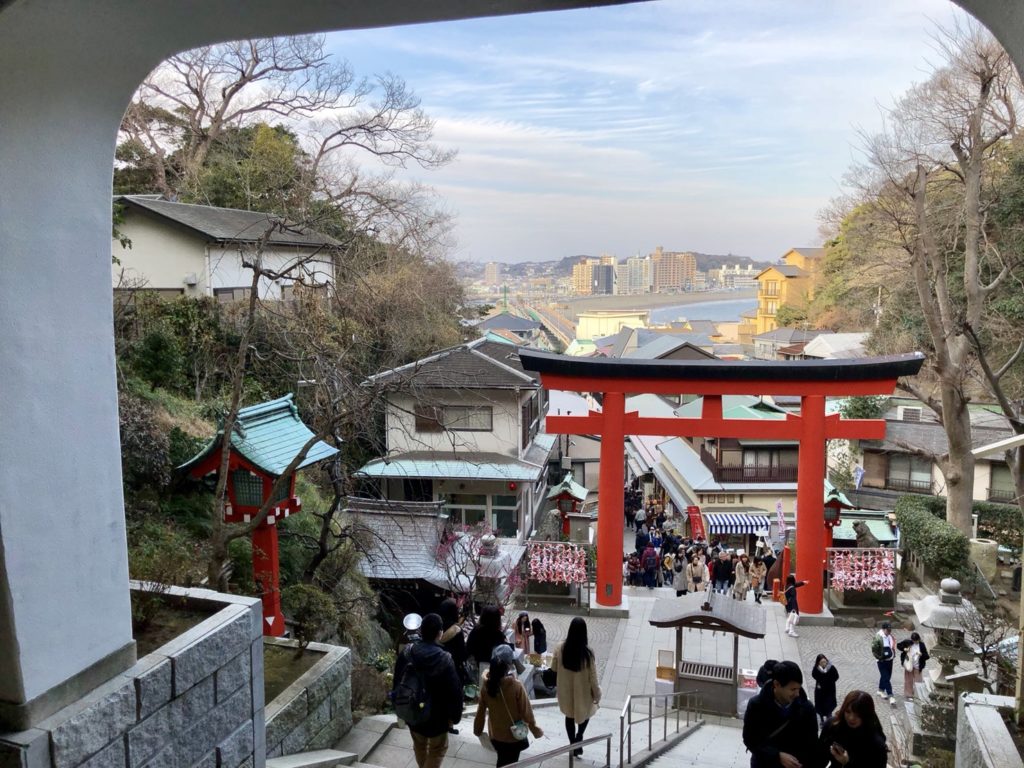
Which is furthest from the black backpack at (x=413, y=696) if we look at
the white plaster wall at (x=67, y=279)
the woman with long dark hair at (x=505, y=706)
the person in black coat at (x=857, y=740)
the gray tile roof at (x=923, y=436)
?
the gray tile roof at (x=923, y=436)

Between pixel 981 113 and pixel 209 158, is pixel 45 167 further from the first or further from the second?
pixel 209 158

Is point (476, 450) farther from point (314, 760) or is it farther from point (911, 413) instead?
point (911, 413)

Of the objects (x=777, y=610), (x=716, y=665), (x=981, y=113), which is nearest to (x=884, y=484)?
(x=777, y=610)

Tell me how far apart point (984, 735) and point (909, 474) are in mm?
27692

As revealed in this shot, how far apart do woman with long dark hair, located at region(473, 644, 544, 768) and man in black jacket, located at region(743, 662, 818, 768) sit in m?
1.69

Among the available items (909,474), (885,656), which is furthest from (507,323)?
(885,656)

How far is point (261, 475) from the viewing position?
378 inches

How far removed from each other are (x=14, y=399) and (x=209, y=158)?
28.6 m

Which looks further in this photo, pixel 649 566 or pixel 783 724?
pixel 649 566

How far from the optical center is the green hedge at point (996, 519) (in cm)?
2172

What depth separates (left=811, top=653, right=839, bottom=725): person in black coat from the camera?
9094 millimetres

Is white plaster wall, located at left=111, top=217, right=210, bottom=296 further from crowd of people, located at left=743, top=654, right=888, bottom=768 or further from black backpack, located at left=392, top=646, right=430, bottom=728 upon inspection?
crowd of people, located at left=743, top=654, right=888, bottom=768

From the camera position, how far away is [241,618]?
432 centimetres

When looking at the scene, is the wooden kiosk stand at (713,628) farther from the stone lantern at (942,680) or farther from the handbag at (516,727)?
the handbag at (516,727)
